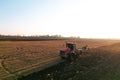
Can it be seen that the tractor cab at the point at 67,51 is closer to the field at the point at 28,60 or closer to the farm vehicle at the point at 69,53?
the farm vehicle at the point at 69,53

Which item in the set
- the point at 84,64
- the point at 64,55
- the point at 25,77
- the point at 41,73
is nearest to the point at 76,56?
the point at 64,55

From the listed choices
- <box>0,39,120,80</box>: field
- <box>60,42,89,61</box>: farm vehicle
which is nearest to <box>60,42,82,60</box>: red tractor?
<box>60,42,89,61</box>: farm vehicle

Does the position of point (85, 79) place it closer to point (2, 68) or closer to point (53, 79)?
point (53, 79)

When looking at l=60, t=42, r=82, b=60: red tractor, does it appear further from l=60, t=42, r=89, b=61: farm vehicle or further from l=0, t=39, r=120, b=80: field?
l=0, t=39, r=120, b=80: field

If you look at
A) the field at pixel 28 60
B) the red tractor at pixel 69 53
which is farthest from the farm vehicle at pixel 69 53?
the field at pixel 28 60

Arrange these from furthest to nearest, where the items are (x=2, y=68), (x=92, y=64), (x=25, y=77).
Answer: (x=2, y=68) → (x=92, y=64) → (x=25, y=77)

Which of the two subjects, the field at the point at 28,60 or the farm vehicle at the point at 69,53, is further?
the farm vehicle at the point at 69,53

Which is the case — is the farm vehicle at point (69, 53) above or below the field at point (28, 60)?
above

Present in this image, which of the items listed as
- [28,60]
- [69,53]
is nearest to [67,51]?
[69,53]

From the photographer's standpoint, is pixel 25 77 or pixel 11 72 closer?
pixel 25 77

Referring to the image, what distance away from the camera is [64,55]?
30.7 metres

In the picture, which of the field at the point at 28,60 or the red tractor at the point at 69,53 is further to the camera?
the red tractor at the point at 69,53

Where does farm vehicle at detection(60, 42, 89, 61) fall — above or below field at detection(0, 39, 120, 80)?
above

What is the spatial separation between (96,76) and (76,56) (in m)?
13.5
